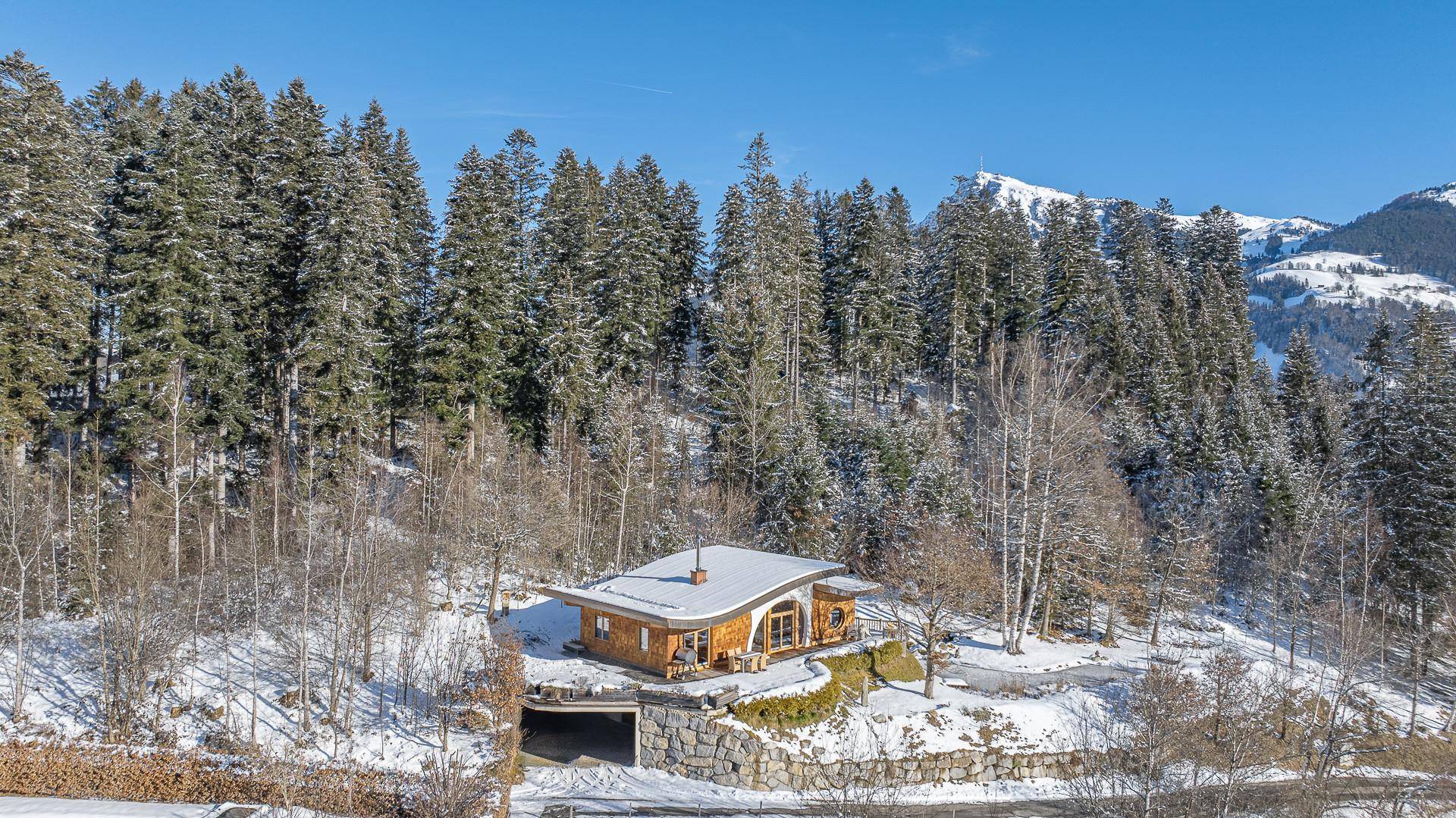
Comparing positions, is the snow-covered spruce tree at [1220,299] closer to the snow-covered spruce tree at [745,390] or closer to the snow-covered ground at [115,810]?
the snow-covered spruce tree at [745,390]

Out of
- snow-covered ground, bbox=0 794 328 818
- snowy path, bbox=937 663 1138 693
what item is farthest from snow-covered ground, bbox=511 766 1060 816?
snow-covered ground, bbox=0 794 328 818

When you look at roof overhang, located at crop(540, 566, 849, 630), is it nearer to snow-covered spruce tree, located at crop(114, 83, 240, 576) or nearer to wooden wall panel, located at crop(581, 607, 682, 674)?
wooden wall panel, located at crop(581, 607, 682, 674)

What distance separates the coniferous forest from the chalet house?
10.3 ft

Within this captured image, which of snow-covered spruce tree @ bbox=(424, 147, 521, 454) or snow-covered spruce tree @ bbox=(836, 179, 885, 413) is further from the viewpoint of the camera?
snow-covered spruce tree @ bbox=(836, 179, 885, 413)

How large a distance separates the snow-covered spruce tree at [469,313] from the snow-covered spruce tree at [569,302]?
2.23m

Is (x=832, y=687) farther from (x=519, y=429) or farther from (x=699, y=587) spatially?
(x=519, y=429)

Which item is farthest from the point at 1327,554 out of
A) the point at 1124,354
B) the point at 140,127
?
the point at 140,127

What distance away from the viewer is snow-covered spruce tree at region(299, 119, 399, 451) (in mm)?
28062

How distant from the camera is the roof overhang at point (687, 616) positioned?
69.0 feet

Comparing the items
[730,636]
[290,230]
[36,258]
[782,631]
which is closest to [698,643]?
[730,636]

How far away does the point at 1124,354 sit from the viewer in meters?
46.1

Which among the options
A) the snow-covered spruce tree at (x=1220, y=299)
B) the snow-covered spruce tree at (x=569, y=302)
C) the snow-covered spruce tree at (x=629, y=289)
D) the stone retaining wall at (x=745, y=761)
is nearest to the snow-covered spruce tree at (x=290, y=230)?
the snow-covered spruce tree at (x=569, y=302)

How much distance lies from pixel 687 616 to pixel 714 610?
0.92 meters

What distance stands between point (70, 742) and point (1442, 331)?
59.4 meters
